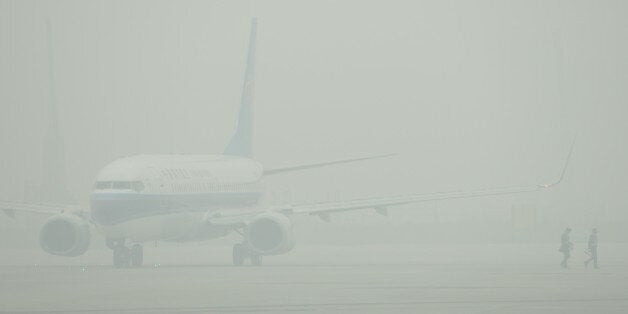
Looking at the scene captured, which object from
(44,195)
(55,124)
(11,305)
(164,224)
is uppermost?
(55,124)

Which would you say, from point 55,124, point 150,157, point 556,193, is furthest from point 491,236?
point 55,124

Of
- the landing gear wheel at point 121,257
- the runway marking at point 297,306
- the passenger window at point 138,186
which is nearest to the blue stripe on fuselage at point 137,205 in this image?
the passenger window at point 138,186

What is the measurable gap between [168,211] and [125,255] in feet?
7.43

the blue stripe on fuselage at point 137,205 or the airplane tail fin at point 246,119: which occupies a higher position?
the airplane tail fin at point 246,119

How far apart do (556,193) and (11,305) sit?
3197 inches

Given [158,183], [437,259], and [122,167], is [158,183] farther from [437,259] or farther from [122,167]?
[437,259]

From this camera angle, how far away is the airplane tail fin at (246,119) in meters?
65.1

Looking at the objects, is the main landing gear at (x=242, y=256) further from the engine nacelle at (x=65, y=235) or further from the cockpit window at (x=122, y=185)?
the cockpit window at (x=122, y=185)

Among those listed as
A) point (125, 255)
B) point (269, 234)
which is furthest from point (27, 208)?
point (269, 234)

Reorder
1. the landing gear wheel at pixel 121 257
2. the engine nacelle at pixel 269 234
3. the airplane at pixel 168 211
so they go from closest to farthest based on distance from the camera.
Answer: the airplane at pixel 168 211, the landing gear wheel at pixel 121 257, the engine nacelle at pixel 269 234

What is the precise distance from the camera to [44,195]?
109 metres

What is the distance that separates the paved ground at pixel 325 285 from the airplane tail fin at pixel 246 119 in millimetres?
5396

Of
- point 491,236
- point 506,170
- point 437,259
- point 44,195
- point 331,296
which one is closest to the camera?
point 331,296

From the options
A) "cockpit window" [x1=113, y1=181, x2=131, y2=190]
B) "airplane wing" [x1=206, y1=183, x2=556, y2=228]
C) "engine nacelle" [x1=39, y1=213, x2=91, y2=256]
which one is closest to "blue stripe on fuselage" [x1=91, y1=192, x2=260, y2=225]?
"cockpit window" [x1=113, y1=181, x2=131, y2=190]
